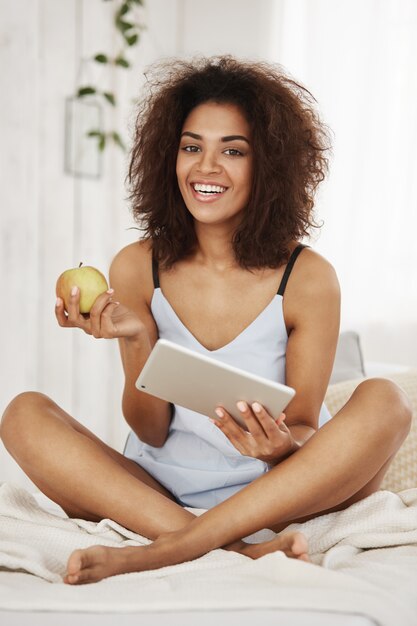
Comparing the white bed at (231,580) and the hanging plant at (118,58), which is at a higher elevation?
the hanging plant at (118,58)

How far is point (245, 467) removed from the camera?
182 centimetres

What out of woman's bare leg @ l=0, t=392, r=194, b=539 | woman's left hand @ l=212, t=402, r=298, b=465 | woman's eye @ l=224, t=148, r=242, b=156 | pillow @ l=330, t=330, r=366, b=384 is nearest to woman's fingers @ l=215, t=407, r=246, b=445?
woman's left hand @ l=212, t=402, r=298, b=465

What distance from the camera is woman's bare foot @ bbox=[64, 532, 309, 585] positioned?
1301mm

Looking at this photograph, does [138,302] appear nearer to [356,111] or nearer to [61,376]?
[61,376]

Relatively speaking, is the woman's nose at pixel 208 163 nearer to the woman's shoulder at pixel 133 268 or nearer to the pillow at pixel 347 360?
the woman's shoulder at pixel 133 268

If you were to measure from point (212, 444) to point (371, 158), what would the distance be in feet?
7.84

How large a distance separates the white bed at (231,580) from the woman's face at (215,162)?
726 millimetres

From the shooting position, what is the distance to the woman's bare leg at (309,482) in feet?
4.74

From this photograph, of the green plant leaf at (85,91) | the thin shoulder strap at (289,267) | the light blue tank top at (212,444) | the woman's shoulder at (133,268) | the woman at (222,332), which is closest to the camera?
the woman at (222,332)

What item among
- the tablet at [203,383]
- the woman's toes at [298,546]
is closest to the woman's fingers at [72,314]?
the tablet at [203,383]

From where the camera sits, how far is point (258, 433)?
149 cm

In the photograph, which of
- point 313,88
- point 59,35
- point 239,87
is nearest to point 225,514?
point 239,87

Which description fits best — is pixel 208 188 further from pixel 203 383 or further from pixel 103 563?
pixel 103 563

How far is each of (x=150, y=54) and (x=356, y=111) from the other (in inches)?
45.1
